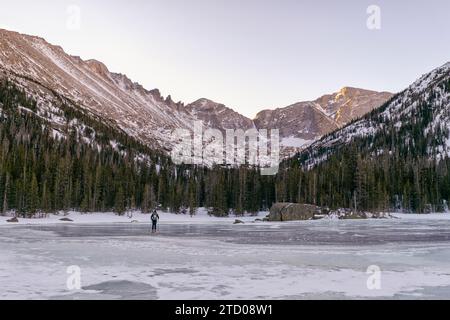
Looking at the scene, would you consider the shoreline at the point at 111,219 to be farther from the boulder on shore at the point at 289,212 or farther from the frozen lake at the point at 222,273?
the frozen lake at the point at 222,273

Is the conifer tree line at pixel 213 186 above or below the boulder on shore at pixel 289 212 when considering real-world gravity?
above

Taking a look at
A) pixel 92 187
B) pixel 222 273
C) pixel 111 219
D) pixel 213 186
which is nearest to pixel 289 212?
pixel 111 219

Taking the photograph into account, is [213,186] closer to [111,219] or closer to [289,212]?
[289,212]

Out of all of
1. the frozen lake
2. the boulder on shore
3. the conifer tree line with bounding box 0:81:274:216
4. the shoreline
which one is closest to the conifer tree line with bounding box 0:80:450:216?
the conifer tree line with bounding box 0:81:274:216

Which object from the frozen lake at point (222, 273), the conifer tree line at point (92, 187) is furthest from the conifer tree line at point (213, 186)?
the frozen lake at point (222, 273)

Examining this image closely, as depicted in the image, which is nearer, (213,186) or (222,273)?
(222,273)

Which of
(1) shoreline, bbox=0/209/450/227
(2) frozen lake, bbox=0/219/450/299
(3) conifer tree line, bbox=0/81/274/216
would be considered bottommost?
(1) shoreline, bbox=0/209/450/227

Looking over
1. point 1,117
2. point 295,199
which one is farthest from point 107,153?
point 295,199

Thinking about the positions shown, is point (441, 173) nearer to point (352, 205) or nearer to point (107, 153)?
point (352, 205)

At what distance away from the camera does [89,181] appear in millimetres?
103125

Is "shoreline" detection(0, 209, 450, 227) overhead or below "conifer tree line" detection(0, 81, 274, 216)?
below

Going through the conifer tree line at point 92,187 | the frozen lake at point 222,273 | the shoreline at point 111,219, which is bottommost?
the shoreline at point 111,219

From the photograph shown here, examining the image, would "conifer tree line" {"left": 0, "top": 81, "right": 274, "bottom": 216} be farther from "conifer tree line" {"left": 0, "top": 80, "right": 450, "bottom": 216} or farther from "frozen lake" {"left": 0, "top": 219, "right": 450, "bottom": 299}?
"frozen lake" {"left": 0, "top": 219, "right": 450, "bottom": 299}

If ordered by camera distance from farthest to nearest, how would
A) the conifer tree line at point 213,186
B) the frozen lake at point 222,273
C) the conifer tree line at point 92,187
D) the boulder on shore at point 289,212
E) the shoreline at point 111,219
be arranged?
the conifer tree line at point 213,186, the boulder on shore at point 289,212, the conifer tree line at point 92,187, the shoreline at point 111,219, the frozen lake at point 222,273
